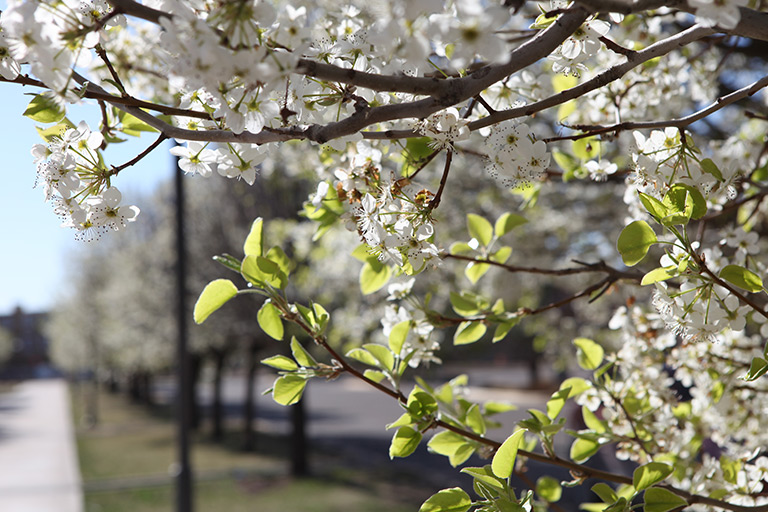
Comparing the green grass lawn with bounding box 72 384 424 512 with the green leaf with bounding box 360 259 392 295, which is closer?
the green leaf with bounding box 360 259 392 295

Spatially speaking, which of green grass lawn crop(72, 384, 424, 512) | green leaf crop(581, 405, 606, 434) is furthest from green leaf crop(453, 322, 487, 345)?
green grass lawn crop(72, 384, 424, 512)

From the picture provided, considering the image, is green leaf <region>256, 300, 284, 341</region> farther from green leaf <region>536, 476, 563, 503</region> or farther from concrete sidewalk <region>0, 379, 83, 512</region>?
concrete sidewalk <region>0, 379, 83, 512</region>

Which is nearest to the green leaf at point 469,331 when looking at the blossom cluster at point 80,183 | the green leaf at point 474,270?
the green leaf at point 474,270

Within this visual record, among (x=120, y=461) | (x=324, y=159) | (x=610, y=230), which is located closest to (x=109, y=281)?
(x=120, y=461)

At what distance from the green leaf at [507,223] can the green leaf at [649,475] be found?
69 centimetres

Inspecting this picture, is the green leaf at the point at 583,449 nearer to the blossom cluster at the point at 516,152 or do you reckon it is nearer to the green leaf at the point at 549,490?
the green leaf at the point at 549,490

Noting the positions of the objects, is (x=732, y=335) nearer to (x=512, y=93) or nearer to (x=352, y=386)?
(x=512, y=93)

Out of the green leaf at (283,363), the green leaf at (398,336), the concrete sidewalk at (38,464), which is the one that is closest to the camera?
the green leaf at (283,363)

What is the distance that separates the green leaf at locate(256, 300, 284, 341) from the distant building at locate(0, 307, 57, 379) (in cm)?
7214

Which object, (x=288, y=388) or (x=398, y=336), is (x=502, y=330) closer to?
(x=398, y=336)

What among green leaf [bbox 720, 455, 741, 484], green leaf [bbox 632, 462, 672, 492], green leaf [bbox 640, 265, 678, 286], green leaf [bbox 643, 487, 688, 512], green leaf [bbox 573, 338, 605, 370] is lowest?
green leaf [bbox 720, 455, 741, 484]

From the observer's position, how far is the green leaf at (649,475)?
4.21 feet

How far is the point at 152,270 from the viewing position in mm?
18672

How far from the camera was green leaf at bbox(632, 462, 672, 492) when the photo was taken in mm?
1283
